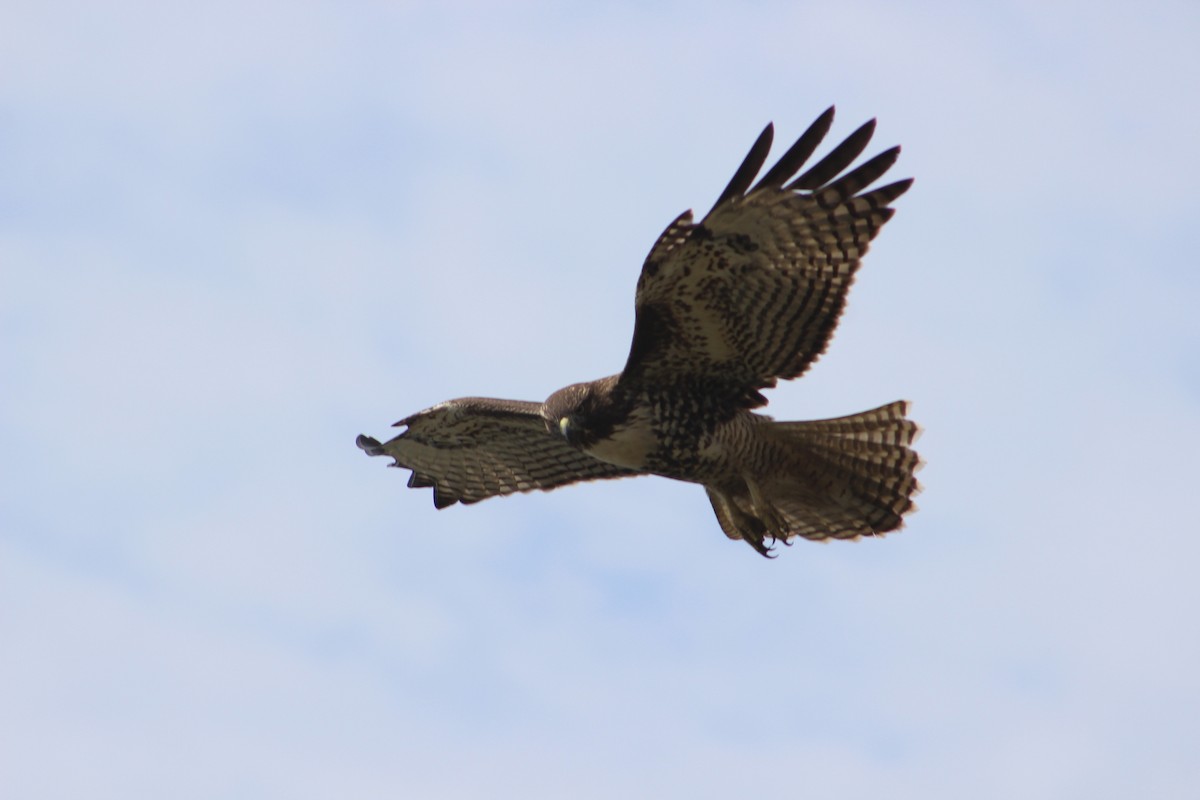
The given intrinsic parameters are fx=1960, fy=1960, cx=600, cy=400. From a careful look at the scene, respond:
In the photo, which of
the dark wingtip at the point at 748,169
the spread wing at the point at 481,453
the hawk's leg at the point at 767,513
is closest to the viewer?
the dark wingtip at the point at 748,169

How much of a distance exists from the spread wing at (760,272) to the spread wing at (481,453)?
135 cm

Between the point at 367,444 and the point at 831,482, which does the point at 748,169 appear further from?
the point at 367,444

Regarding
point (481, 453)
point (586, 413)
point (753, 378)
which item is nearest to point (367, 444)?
point (481, 453)

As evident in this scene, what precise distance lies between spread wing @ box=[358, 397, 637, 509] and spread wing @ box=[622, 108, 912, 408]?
4.43 ft

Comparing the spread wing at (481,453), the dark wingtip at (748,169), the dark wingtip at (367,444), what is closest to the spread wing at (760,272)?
the dark wingtip at (748,169)

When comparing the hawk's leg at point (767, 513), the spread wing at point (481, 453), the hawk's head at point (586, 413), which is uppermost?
the spread wing at point (481, 453)

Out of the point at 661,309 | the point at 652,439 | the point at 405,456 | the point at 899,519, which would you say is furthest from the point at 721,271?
the point at 405,456

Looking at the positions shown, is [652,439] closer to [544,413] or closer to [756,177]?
[544,413]

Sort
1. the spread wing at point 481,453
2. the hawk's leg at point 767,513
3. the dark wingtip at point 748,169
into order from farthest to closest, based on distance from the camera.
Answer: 1. the spread wing at point 481,453
2. the hawk's leg at point 767,513
3. the dark wingtip at point 748,169

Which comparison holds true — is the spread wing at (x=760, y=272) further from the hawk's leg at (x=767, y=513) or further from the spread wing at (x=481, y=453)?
the spread wing at (x=481, y=453)

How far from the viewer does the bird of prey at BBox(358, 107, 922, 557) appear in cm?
1020

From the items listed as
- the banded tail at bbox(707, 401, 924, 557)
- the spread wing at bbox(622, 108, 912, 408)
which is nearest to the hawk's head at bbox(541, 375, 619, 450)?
the spread wing at bbox(622, 108, 912, 408)

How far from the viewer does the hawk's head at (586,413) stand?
1103cm

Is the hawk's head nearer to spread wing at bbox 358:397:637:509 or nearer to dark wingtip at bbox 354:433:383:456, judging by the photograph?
spread wing at bbox 358:397:637:509
